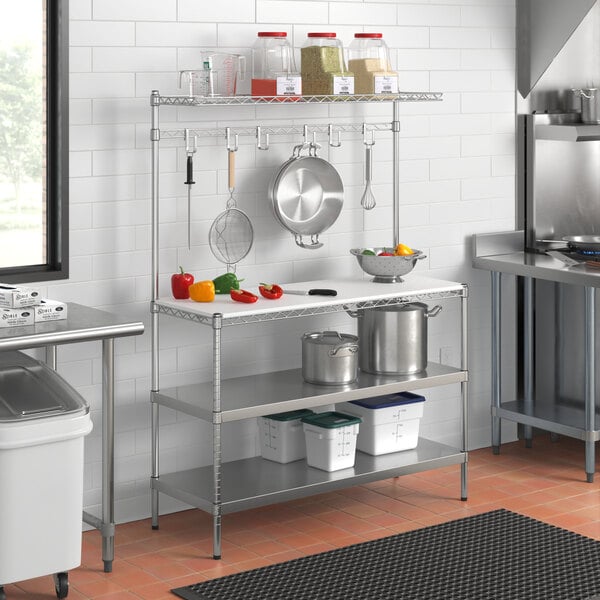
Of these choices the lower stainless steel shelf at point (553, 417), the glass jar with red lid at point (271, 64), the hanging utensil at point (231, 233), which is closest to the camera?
the glass jar with red lid at point (271, 64)

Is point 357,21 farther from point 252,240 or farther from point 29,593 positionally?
point 29,593

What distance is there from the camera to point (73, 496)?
3777mm

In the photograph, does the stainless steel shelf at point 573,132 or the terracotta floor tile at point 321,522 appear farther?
the stainless steel shelf at point 573,132

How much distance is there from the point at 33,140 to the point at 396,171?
5.27 feet

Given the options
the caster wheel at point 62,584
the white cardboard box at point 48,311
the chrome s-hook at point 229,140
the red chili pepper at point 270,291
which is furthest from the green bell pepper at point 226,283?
the caster wheel at point 62,584

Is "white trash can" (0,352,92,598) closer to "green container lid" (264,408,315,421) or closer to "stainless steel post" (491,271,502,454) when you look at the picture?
"green container lid" (264,408,315,421)

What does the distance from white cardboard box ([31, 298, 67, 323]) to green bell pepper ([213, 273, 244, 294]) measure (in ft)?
2.38

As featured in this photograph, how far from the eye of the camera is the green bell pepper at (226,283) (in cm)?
447

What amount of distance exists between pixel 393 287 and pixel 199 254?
775 mm

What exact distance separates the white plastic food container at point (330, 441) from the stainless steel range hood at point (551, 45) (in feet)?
6.32

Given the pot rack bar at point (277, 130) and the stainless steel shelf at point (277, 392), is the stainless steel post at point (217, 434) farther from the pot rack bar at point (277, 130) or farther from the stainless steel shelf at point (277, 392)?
the pot rack bar at point (277, 130)

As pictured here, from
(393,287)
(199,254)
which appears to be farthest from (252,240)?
(393,287)

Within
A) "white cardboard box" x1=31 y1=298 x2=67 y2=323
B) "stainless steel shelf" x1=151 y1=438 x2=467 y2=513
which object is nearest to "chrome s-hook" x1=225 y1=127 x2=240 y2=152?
"white cardboard box" x1=31 y1=298 x2=67 y2=323

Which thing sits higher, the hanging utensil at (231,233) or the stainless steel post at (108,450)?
the hanging utensil at (231,233)
